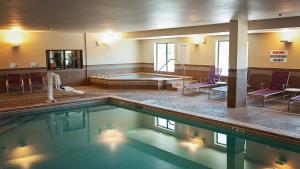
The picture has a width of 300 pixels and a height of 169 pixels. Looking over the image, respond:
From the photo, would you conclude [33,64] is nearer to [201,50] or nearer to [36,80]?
[36,80]

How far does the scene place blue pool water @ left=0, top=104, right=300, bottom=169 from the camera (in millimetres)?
5070

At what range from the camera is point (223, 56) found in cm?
1117

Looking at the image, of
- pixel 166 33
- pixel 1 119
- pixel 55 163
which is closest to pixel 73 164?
pixel 55 163

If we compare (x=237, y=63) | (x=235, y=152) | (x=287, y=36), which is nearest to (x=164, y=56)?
(x=287, y=36)

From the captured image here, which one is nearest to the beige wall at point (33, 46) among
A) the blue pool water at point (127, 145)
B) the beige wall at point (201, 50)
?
the blue pool water at point (127, 145)

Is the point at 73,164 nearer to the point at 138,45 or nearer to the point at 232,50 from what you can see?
the point at 232,50

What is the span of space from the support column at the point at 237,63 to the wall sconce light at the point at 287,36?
1.99m

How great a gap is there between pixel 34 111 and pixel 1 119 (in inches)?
34.6

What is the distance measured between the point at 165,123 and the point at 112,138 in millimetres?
1519

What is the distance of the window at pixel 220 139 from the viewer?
596cm

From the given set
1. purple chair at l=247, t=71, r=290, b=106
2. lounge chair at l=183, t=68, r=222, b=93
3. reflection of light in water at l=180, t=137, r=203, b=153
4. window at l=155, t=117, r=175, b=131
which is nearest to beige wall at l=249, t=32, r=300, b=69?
purple chair at l=247, t=71, r=290, b=106

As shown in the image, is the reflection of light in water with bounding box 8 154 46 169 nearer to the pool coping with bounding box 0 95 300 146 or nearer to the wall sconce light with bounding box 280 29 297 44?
the pool coping with bounding box 0 95 300 146

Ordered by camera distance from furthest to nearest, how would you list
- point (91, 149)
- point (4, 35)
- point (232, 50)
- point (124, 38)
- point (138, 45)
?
1. point (138, 45)
2. point (124, 38)
3. point (4, 35)
4. point (232, 50)
5. point (91, 149)

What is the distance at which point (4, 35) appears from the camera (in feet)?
34.9
